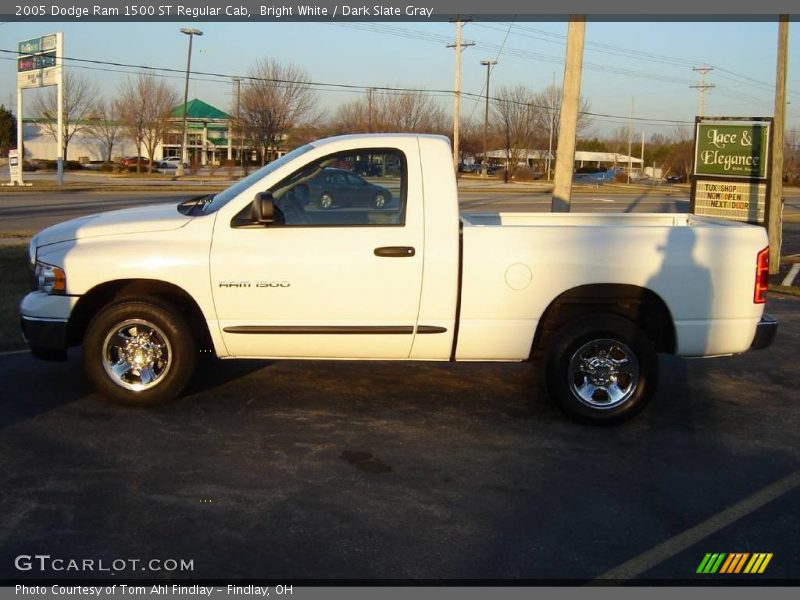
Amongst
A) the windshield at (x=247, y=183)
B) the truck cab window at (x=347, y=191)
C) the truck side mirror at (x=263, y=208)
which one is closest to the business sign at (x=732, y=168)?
the truck cab window at (x=347, y=191)

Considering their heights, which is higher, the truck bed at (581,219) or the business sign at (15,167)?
the business sign at (15,167)

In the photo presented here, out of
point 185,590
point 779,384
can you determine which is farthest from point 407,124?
point 185,590

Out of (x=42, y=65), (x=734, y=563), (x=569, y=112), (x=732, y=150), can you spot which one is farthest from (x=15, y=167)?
(x=734, y=563)

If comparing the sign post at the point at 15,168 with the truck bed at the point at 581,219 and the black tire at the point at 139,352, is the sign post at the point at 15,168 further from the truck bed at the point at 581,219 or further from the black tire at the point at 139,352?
the black tire at the point at 139,352

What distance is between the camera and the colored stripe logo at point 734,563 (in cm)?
423

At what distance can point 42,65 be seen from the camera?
4156cm

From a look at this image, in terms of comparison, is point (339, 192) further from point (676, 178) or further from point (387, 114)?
point (676, 178)

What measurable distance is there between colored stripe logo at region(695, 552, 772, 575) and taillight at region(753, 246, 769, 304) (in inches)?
100

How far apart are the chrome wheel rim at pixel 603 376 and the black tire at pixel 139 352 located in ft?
9.28

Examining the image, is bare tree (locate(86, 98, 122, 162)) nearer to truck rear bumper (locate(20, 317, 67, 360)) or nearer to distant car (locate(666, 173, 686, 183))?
distant car (locate(666, 173, 686, 183))

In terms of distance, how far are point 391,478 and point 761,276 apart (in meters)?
3.14

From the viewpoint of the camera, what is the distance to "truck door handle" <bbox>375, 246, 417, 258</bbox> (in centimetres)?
623

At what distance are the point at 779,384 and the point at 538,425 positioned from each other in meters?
2.68

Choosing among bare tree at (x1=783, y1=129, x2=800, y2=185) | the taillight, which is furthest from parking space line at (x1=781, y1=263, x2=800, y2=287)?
bare tree at (x1=783, y1=129, x2=800, y2=185)
